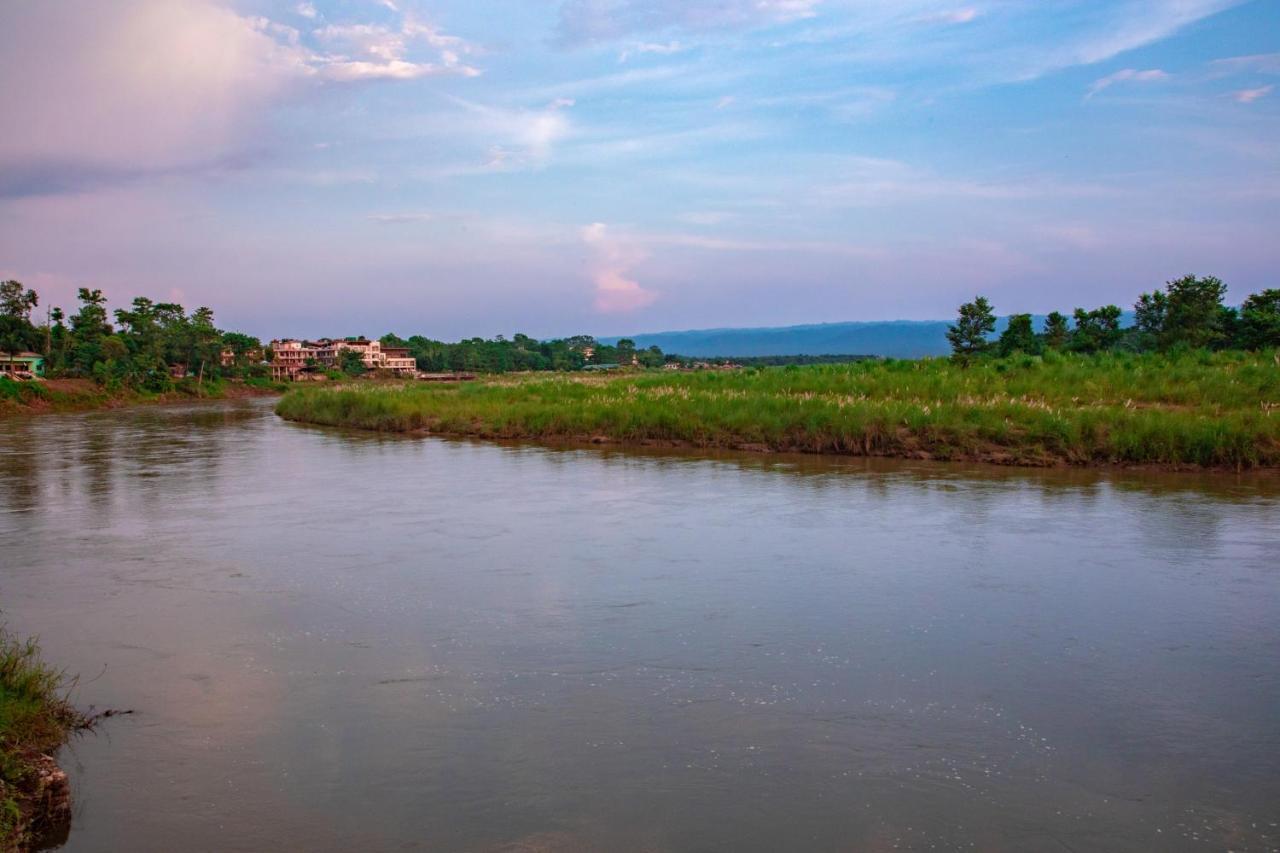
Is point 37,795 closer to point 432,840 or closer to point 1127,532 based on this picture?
point 432,840

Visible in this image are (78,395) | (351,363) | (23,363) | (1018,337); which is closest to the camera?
(1018,337)

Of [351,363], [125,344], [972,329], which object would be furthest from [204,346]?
[972,329]

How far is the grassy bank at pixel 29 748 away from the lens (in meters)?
3.91

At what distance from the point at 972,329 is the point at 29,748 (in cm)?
2672

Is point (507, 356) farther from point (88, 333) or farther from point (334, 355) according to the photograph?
point (88, 333)

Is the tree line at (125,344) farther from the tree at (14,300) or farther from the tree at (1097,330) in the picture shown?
the tree at (1097,330)

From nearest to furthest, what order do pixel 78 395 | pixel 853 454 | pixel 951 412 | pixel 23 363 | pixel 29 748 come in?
1. pixel 29 748
2. pixel 951 412
3. pixel 853 454
4. pixel 78 395
5. pixel 23 363

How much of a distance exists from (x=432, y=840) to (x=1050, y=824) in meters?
2.62

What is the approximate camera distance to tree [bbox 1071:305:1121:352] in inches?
1169

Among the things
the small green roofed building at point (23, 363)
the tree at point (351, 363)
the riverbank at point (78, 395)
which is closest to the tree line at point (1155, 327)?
the riverbank at point (78, 395)

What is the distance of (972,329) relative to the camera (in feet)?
90.6

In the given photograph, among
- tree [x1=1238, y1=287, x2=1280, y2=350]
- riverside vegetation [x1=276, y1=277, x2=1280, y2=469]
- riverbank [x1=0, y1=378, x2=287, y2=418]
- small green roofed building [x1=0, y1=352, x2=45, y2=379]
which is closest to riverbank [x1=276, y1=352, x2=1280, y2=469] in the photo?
riverside vegetation [x1=276, y1=277, x2=1280, y2=469]

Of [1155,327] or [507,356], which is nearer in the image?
[1155,327]

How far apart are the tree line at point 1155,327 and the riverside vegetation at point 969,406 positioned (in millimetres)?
57
